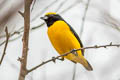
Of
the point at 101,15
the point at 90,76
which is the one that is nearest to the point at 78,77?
the point at 90,76

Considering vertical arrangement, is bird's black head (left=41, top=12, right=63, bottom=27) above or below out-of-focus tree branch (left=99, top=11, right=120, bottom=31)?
above

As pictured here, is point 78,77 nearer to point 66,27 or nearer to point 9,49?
point 66,27

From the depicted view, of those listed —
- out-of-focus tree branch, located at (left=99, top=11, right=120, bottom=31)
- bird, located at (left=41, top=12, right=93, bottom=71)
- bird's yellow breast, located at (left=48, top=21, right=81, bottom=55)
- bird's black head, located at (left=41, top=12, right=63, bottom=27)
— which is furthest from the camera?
bird's black head, located at (left=41, top=12, right=63, bottom=27)

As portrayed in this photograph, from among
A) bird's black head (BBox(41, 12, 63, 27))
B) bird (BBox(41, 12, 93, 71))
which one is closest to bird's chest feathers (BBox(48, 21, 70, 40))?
bird (BBox(41, 12, 93, 71))

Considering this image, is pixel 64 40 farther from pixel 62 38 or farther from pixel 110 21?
pixel 110 21

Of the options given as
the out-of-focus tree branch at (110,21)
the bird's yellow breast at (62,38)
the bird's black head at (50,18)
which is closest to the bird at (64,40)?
the bird's yellow breast at (62,38)

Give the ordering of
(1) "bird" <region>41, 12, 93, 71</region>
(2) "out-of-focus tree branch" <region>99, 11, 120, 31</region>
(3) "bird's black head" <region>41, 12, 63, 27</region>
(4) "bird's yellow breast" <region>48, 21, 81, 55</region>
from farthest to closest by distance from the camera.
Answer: (3) "bird's black head" <region>41, 12, 63, 27</region>
(4) "bird's yellow breast" <region>48, 21, 81, 55</region>
(1) "bird" <region>41, 12, 93, 71</region>
(2) "out-of-focus tree branch" <region>99, 11, 120, 31</region>

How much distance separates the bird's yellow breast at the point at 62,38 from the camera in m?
3.66

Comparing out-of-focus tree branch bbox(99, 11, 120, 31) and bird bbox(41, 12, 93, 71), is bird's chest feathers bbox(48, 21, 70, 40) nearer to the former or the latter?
bird bbox(41, 12, 93, 71)

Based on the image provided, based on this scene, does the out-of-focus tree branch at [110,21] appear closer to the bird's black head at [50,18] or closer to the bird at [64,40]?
the bird at [64,40]

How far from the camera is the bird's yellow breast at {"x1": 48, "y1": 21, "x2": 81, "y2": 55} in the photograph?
3656mm

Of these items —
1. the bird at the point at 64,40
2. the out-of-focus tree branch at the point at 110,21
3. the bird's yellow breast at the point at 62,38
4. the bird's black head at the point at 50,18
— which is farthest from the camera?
the bird's black head at the point at 50,18

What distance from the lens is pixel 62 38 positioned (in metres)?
3.69

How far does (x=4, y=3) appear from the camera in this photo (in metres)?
1.06
